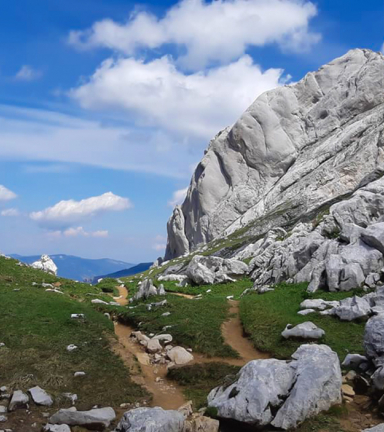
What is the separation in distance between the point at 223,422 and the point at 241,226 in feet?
493

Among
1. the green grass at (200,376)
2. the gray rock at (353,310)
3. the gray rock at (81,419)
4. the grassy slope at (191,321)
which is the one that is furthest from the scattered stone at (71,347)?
the gray rock at (353,310)

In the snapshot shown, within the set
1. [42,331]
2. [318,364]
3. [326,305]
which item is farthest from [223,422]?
[326,305]

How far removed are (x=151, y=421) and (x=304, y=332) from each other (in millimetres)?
12330

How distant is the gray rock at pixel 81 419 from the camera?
553 inches

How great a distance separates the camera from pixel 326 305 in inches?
1131

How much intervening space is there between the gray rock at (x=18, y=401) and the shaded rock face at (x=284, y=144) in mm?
129210

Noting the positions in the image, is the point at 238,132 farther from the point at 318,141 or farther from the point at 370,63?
the point at 370,63

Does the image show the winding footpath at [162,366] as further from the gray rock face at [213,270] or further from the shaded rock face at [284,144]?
the shaded rock face at [284,144]

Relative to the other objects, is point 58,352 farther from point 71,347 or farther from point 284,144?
point 284,144

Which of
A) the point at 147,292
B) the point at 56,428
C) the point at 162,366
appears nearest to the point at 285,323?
the point at 162,366

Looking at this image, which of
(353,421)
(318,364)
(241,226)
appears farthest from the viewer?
(241,226)

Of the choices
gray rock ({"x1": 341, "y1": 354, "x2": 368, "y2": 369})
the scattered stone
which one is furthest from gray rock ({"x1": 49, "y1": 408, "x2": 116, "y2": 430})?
gray rock ({"x1": 341, "y1": 354, "x2": 368, "y2": 369})

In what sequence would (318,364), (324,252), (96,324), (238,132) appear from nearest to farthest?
1. (318,364)
2. (96,324)
3. (324,252)
4. (238,132)

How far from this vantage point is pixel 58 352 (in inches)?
821
